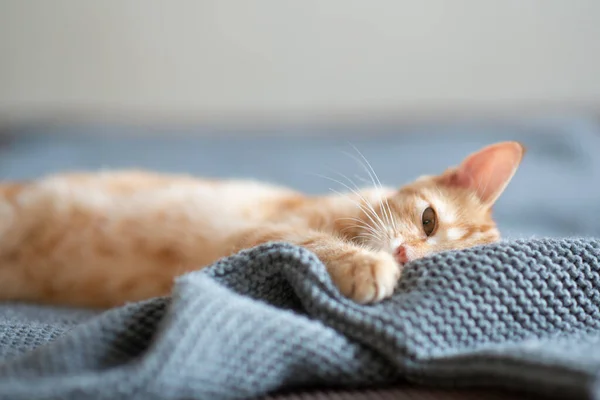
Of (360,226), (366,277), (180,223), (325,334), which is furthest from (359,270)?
(180,223)

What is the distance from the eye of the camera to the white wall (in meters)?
3.47

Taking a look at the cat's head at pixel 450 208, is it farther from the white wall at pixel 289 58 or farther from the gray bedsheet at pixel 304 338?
the white wall at pixel 289 58

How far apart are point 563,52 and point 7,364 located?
11.6 feet

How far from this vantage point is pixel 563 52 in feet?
11.3

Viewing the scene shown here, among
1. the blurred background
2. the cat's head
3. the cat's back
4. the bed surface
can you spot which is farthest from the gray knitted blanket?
the blurred background

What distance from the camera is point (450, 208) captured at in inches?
54.5

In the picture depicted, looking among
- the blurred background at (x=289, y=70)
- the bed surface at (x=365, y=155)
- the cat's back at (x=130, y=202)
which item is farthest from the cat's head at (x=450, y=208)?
the blurred background at (x=289, y=70)

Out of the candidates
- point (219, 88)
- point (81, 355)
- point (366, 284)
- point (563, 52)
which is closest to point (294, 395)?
point (366, 284)

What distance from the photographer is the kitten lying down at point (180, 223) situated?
1339 millimetres

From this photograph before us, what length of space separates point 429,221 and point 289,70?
98.8 inches

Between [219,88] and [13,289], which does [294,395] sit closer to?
[13,289]

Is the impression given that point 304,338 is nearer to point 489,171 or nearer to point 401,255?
point 401,255

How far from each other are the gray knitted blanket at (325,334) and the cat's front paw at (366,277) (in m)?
0.02

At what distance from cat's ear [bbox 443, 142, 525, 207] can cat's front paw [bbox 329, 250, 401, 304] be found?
19.1 inches
